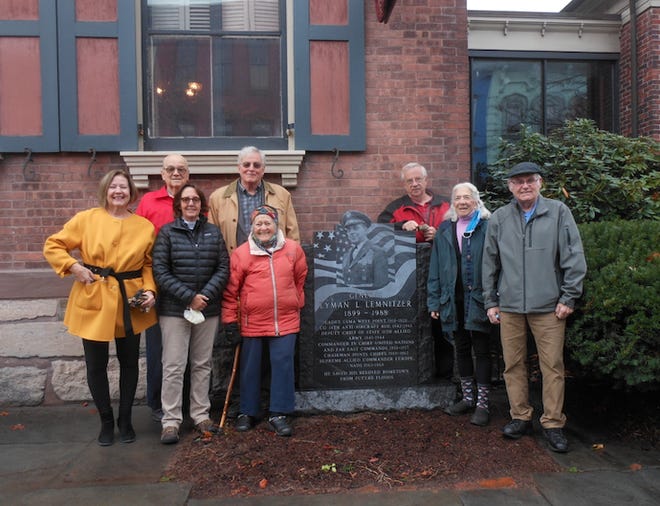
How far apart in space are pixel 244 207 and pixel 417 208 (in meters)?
1.49

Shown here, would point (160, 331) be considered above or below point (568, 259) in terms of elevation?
below

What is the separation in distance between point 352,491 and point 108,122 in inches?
155

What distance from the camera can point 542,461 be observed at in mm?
3463

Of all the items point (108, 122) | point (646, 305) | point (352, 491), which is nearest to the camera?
point (352, 491)

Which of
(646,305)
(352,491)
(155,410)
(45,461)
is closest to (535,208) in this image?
(646,305)

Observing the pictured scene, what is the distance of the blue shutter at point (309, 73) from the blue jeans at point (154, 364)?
7.26 feet

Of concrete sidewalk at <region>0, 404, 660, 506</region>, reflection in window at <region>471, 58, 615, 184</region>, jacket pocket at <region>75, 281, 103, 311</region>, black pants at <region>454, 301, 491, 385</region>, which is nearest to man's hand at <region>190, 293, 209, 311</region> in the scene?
jacket pocket at <region>75, 281, 103, 311</region>

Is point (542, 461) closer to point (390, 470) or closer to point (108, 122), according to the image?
point (390, 470)

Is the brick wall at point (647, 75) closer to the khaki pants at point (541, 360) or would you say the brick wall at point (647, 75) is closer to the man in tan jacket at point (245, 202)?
the khaki pants at point (541, 360)

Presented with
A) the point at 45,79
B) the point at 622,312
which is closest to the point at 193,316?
the point at 622,312

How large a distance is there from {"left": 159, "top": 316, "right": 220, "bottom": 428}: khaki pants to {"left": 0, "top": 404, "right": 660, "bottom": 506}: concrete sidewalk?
11.5 inches

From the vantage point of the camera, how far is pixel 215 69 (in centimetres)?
544

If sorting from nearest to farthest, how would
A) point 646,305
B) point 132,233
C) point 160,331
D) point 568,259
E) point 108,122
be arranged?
point 646,305, point 568,259, point 132,233, point 160,331, point 108,122

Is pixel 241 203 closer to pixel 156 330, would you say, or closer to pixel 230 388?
pixel 156 330
